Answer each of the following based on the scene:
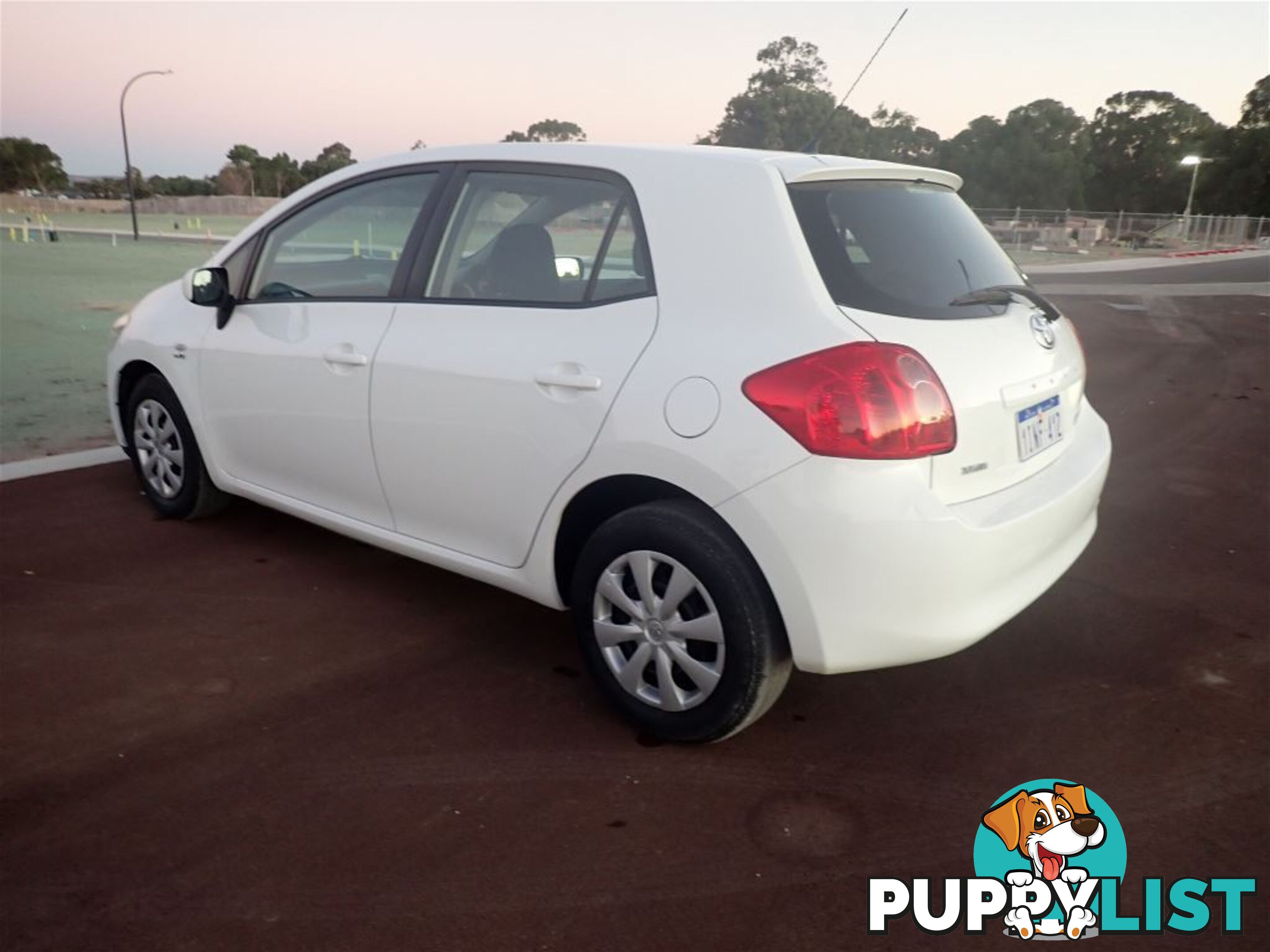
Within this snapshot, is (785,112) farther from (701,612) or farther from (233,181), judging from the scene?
(701,612)

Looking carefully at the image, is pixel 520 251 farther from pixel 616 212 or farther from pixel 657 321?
pixel 657 321

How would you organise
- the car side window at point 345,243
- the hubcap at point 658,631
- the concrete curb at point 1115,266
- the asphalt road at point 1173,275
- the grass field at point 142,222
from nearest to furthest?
the hubcap at point 658,631 < the car side window at point 345,243 < the asphalt road at point 1173,275 < the concrete curb at point 1115,266 < the grass field at point 142,222

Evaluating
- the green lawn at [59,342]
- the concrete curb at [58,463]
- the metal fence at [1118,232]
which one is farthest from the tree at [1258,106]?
the concrete curb at [58,463]

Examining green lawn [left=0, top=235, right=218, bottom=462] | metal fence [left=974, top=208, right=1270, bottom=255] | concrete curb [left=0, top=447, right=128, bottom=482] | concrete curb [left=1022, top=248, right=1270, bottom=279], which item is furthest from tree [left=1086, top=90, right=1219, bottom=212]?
concrete curb [left=0, top=447, right=128, bottom=482]

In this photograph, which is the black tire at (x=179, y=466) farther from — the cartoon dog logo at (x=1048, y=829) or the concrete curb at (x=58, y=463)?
the cartoon dog logo at (x=1048, y=829)

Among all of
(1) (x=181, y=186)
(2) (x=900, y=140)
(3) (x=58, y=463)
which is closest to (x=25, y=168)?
(1) (x=181, y=186)

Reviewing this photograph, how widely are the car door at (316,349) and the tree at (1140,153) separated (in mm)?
92971

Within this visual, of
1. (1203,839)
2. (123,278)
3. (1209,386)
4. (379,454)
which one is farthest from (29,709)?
(123,278)

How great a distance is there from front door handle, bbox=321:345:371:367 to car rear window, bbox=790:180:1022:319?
1.64 metres

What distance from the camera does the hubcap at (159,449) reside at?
487cm

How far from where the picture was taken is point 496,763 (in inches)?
121

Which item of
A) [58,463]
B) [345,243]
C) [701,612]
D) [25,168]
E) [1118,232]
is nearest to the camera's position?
[701,612]

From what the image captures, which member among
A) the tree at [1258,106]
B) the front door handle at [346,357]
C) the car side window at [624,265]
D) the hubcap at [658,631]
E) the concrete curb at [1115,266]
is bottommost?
the hubcap at [658,631]

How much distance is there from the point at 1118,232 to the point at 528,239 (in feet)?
175
